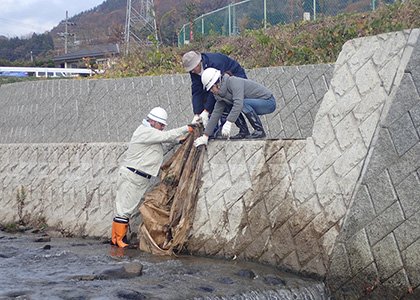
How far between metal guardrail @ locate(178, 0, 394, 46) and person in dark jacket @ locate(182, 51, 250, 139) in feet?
22.8

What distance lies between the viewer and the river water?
5.24 meters

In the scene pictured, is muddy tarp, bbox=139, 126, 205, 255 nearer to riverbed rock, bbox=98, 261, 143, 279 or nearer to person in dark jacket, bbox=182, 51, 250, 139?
person in dark jacket, bbox=182, 51, 250, 139

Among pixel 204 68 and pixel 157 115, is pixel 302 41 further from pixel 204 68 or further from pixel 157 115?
pixel 157 115

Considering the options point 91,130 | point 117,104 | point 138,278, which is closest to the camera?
point 138,278

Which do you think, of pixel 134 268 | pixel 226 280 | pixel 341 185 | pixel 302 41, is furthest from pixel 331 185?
pixel 302 41

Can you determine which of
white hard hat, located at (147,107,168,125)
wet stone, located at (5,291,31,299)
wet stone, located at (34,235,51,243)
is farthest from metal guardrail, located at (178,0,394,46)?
wet stone, located at (5,291,31,299)

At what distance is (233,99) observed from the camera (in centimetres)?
711

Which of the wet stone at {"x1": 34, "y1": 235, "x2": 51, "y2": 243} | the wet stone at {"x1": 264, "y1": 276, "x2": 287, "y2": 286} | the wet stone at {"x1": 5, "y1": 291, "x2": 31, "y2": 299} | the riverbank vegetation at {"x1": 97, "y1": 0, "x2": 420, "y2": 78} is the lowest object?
the wet stone at {"x1": 34, "y1": 235, "x2": 51, "y2": 243}

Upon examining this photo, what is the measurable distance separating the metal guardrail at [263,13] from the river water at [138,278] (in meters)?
9.30

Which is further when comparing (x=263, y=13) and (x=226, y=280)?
(x=263, y=13)

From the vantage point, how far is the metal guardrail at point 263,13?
1420cm

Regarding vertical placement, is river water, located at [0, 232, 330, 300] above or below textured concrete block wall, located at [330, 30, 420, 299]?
below

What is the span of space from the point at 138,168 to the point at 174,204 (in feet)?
2.72

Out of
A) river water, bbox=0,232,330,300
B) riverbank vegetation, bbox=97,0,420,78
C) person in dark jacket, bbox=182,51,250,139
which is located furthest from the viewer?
riverbank vegetation, bbox=97,0,420,78
